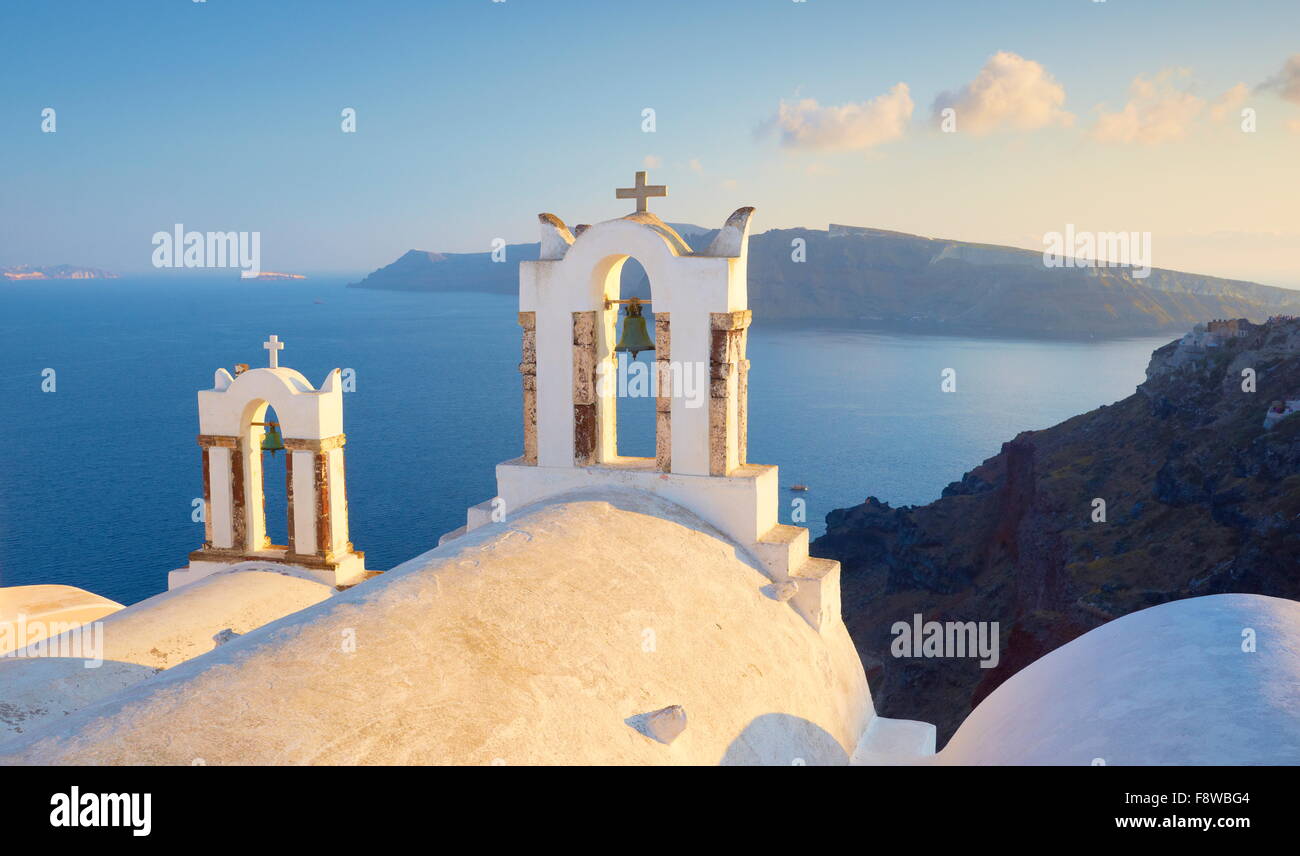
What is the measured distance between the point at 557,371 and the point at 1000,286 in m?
168

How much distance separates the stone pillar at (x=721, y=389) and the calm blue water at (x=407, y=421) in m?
41.4

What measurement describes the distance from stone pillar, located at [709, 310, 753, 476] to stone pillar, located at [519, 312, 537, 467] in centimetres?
192

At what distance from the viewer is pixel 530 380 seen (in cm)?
1090

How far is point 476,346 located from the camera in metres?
139

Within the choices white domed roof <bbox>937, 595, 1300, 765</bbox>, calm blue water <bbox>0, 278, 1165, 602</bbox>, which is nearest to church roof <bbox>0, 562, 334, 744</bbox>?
white domed roof <bbox>937, 595, 1300, 765</bbox>

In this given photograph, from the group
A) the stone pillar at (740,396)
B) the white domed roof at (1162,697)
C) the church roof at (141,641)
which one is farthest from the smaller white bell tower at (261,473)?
the white domed roof at (1162,697)

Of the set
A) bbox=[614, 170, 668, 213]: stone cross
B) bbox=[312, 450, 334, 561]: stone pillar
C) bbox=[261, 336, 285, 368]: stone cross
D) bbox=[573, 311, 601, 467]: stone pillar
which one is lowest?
bbox=[312, 450, 334, 561]: stone pillar

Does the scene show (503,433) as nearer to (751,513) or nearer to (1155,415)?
(1155,415)

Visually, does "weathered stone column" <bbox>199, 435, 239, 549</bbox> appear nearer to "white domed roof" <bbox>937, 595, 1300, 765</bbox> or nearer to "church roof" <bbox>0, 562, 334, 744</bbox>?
"church roof" <bbox>0, 562, 334, 744</bbox>

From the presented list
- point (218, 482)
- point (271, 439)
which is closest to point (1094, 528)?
point (271, 439)

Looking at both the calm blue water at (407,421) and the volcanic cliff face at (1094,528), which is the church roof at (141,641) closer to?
the volcanic cliff face at (1094,528)

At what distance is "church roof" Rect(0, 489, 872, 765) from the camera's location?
4.88 metres

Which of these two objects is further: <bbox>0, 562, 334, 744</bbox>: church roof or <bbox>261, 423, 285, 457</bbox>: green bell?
<bbox>261, 423, 285, 457</bbox>: green bell
